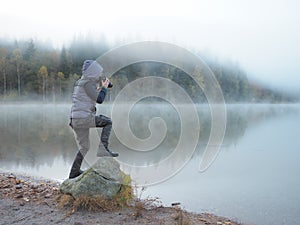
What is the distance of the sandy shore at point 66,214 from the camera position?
4.21 metres

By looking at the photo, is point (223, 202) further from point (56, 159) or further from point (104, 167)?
point (56, 159)

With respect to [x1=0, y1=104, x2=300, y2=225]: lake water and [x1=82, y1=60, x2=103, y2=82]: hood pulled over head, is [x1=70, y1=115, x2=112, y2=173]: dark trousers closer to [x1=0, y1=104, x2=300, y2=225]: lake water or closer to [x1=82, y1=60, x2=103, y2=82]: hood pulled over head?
[x1=82, y1=60, x2=103, y2=82]: hood pulled over head

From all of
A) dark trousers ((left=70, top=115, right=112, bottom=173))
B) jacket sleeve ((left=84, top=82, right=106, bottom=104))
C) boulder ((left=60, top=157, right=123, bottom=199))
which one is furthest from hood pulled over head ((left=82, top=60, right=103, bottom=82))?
boulder ((left=60, top=157, right=123, bottom=199))

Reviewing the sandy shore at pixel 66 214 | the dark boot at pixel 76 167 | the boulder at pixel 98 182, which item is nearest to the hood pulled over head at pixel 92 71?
the boulder at pixel 98 182

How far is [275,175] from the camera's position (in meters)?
9.26

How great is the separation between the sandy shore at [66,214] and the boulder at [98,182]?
276mm

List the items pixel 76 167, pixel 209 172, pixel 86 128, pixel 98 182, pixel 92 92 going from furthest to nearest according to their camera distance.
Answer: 1. pixel 209 172
2. pixel 76 167
3. pixel 86 128
4. pixel 98 182
5. pixel 92 92

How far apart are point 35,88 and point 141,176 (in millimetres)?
61559

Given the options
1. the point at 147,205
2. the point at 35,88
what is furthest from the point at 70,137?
the point at 35,88

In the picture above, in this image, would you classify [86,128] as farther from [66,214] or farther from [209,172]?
[209,172]

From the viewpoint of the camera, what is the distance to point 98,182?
4.70 meters

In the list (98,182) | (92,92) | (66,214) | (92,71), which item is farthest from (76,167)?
(92,71)

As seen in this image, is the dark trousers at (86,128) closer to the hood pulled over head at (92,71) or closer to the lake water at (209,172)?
the hood pulled over head at (92,71)

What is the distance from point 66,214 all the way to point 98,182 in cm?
65
